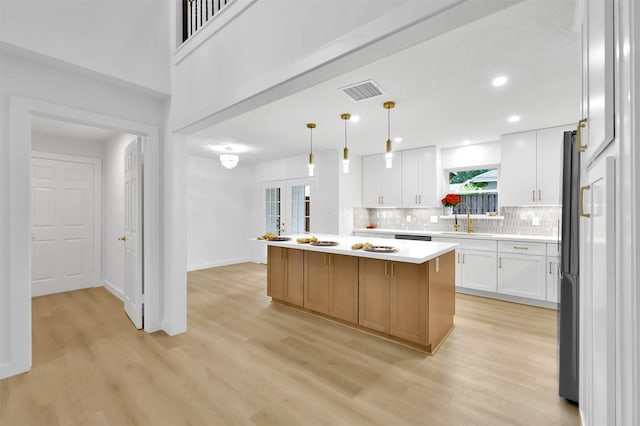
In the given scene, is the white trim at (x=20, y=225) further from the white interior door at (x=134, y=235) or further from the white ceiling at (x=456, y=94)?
the white ceiling at (x=456, y=94)

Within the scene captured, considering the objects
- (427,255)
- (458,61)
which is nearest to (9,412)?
(427,255)

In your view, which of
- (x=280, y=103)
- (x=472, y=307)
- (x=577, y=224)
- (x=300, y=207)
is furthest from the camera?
(x=300, y=207)

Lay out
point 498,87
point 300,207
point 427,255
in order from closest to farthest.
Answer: point 427,255
point 498,87
point 300,207

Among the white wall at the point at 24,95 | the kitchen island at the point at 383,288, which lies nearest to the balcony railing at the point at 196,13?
the white wall at the point at 24,95

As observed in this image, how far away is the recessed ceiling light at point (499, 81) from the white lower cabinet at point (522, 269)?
2.44m

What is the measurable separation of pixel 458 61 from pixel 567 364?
91.3 inches

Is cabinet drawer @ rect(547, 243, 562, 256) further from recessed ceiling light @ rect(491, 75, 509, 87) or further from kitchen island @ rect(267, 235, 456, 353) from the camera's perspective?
recessed ceiling light @ rect(491, 75, 509, 87)

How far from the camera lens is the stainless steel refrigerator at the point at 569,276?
187 cm

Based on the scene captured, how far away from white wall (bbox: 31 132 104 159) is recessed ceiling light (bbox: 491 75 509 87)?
5.92m

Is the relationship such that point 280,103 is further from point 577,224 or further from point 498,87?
point 577,224

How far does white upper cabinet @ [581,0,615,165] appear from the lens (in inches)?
32.3

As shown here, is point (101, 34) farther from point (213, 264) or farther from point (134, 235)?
point (213, 264)

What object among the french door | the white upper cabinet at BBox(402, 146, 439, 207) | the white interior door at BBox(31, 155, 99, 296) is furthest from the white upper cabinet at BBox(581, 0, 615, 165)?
the white interior door at BBox(31, 155, 99, 296)

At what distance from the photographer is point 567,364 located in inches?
76.4
